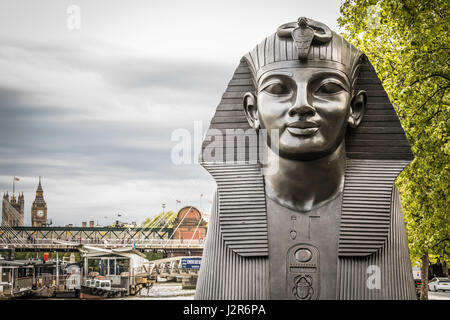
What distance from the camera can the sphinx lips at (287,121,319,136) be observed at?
18.6ft

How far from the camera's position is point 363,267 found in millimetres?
5797

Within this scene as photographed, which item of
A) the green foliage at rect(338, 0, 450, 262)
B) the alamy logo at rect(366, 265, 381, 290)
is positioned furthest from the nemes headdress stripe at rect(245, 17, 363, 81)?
the green foliage at rect(338, 0, 450, 262)

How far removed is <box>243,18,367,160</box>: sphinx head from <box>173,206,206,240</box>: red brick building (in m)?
52.9

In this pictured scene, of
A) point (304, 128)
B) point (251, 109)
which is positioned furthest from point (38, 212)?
point (304, 128)

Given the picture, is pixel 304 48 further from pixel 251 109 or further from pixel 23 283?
pixel 23 283

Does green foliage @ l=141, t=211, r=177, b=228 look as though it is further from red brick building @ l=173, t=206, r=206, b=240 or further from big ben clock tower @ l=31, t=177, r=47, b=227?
big ben clock tower @ l=31, t=177, r=47, b=227

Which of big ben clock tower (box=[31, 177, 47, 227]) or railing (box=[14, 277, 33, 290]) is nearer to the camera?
railing (box=[14, 277, 33, 290])

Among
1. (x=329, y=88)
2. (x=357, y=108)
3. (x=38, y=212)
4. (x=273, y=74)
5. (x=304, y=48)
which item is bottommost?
(x=357, y=108)

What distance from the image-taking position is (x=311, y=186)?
602cm

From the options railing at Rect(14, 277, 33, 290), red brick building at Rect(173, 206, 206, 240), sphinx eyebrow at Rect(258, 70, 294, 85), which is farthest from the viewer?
red brick building at Rect(173, 206, 206, 240)

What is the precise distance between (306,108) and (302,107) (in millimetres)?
45
